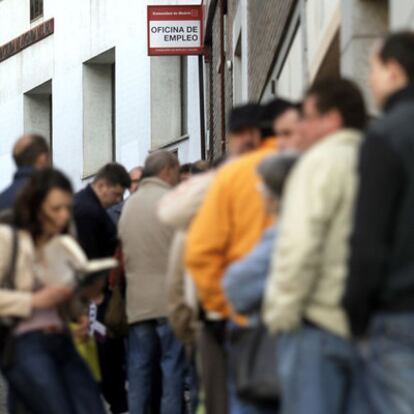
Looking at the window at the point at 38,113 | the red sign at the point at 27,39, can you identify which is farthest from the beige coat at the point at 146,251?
the window at the point at 38,113

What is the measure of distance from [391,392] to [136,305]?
533 cm

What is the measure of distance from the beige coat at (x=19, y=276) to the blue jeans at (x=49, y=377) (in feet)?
0.56

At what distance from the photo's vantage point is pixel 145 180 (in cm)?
1106

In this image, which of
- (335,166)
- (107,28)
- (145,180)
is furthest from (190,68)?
(335,166)

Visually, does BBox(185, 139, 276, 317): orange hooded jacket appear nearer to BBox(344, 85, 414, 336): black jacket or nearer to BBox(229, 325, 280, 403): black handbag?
BBox(229, 325, 280, 403): black handbag

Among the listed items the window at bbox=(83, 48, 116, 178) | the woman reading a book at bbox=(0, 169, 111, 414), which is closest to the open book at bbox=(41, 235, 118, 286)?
the woman reading a book at bbox=(0, 169, 111, 414)

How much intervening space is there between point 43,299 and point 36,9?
31524mm

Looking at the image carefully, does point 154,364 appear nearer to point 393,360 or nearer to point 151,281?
point 151,281

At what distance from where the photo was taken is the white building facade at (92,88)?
1236 inches

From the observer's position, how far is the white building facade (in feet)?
103

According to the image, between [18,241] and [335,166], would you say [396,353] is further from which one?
[18,241]

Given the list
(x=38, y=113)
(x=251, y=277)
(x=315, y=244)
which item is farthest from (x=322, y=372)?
(x=38, y=113)

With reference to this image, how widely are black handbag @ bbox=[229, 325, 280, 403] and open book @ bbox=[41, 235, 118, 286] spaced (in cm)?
135

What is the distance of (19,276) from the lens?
7.92 m
